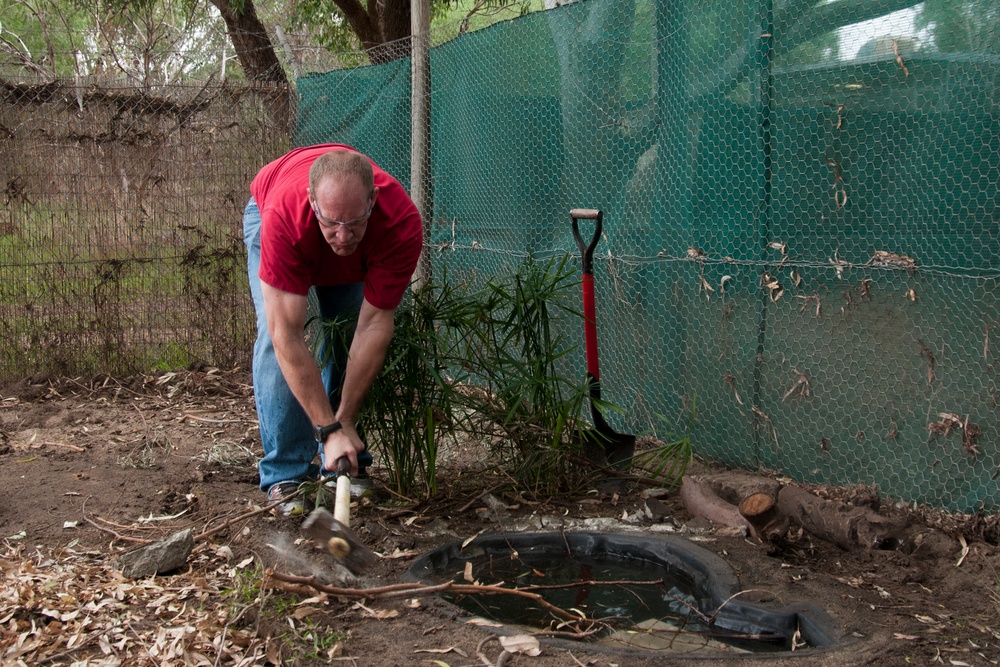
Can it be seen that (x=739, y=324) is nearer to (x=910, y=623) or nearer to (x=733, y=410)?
(x=733, y=410)

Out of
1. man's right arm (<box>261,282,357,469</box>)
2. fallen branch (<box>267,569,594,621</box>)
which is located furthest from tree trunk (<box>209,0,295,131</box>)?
fallen branch (<box>267,569,594,621</box>)

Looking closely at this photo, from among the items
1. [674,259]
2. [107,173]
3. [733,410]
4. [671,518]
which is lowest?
[671,518]

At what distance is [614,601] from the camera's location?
10.5 feet

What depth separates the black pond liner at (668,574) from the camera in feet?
9.12

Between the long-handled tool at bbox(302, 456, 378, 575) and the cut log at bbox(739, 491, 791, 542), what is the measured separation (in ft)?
4.48

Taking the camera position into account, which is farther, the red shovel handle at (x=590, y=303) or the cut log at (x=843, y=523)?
the red shovel handle at (x=590, y=303)

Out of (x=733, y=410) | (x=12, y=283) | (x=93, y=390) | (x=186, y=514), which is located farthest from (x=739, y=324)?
(x=12, y=283)

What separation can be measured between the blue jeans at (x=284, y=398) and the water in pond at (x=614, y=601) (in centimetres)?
85

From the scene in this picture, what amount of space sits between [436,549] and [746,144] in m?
2.12

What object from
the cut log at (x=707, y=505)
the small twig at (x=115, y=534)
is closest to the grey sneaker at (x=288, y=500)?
the small twig at (x=115, y=534)

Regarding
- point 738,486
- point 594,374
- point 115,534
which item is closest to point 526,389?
point 594,374

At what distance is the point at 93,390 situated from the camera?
6230 millimetres

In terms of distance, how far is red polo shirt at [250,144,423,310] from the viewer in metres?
3.32

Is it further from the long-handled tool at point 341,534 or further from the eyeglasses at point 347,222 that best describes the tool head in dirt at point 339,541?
the eyeglasses at point 347,222
